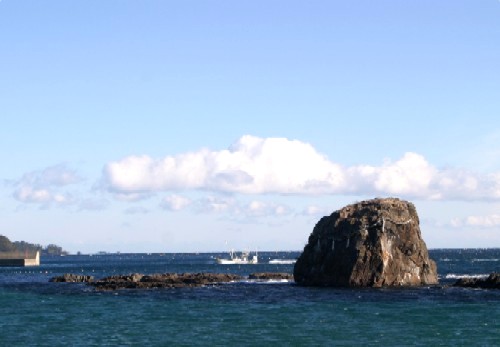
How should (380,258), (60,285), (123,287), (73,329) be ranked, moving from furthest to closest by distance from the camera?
A: (60,285)
(123,287)
(380,258)
(73,329)

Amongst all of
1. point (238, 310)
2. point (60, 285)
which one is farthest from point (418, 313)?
point (60, 285)

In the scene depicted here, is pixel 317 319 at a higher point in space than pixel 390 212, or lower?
lower

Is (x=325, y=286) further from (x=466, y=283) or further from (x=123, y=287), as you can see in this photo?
(x=123, y=287)

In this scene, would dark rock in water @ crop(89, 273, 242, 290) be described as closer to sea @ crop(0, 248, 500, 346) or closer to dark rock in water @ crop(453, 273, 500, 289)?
sea @ crop(0, 248, 500, 346)

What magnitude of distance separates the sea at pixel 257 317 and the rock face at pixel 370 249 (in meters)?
4.55

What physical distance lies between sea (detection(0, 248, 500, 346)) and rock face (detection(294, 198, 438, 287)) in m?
4.55

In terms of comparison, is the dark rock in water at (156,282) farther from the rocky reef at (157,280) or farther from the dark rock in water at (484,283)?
the dark rock in water at (484,283)

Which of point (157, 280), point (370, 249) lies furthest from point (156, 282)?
point (370, 249)

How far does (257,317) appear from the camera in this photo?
73.3 meters

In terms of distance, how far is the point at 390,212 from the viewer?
110938mm

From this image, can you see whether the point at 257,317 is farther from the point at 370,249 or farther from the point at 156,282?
the point at 156,282

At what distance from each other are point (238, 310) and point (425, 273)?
41167 mm

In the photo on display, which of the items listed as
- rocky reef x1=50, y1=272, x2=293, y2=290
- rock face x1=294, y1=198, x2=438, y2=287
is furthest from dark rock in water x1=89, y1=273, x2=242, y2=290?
rock face x1=294, y1=198, x2=438, y2=287

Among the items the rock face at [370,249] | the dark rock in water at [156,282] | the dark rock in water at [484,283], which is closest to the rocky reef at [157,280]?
the dark rock in water at [156,282]
